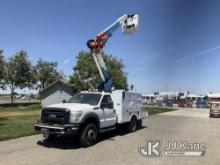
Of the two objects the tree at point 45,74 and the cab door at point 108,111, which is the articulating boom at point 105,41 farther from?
the tree at point 45,74

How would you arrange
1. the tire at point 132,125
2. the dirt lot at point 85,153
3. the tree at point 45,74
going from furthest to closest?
the tree at point 45,74 → the tire at point 132,125 → the dirt lot at point 85,153

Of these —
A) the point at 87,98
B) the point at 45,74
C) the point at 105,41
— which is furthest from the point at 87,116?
the point at 45,74

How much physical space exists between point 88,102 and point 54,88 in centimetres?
3227

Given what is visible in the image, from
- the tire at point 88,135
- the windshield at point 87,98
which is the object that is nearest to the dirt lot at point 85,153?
the tire at point 88,135

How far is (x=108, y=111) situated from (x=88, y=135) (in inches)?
83.9

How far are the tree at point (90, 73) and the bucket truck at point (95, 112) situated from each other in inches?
937

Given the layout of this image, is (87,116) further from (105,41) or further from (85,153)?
(105,41)

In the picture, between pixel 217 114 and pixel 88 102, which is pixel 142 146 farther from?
pixel 217 114

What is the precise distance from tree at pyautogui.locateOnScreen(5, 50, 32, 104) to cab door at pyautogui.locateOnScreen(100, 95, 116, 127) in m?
39.9

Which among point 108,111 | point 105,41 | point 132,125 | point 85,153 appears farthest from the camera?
point 105,41

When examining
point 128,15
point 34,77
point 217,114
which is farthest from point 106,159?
point 34,77

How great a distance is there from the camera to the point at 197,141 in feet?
44.7

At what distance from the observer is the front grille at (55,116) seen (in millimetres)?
11405

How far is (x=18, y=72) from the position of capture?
52.1 metres
